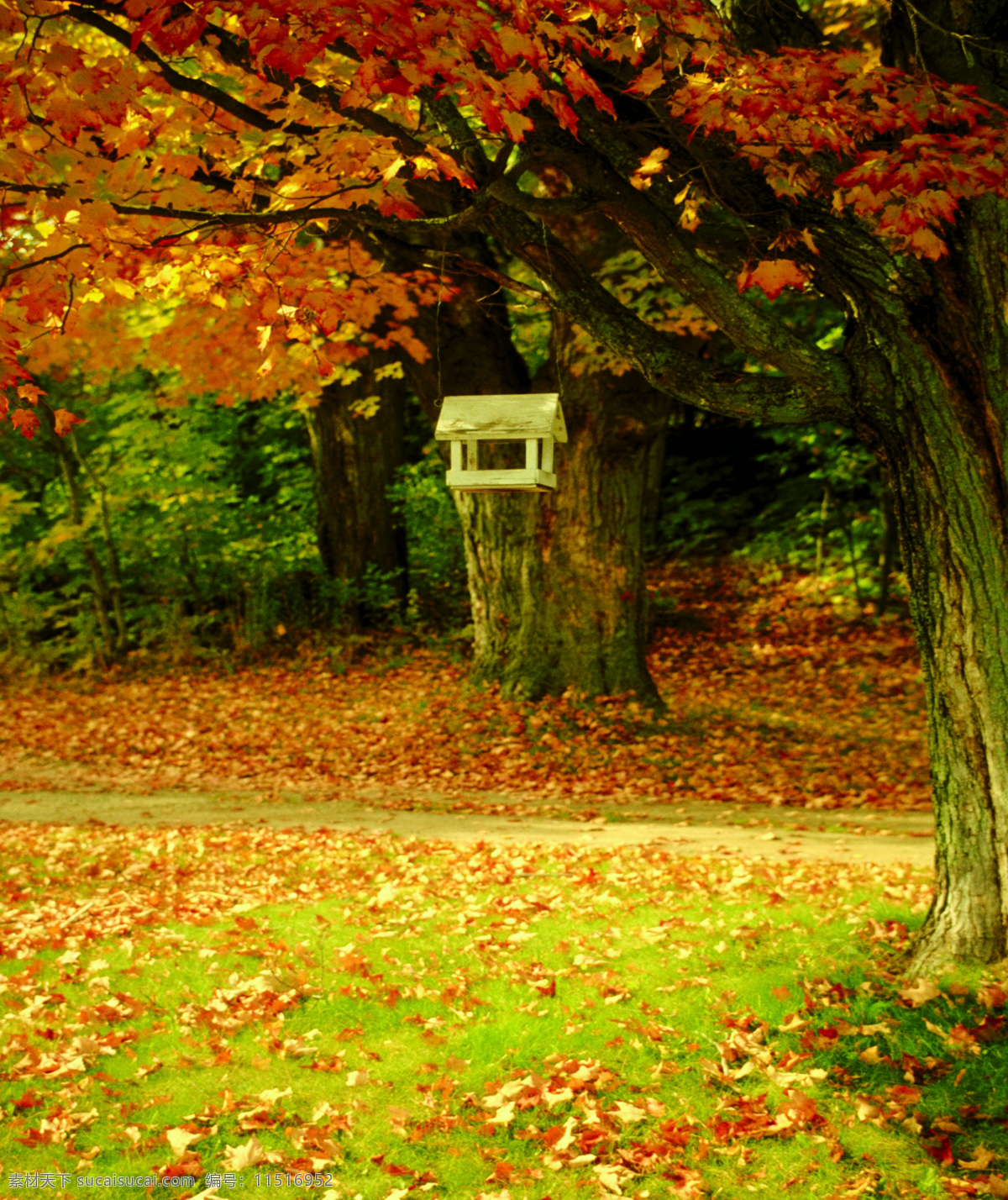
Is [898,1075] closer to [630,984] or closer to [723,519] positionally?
[630,984]

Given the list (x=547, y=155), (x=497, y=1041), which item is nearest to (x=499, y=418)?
(x=547, y=155)

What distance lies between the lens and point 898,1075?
423 cm

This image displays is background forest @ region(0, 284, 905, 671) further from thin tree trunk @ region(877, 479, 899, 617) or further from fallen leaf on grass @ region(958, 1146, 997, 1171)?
fallen leaf on grass @ region(958, 1146, 997, 1171)

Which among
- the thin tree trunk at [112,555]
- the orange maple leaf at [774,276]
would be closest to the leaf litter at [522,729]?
the thin tree trunk at [112,555]

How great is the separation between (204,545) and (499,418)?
1246 cm

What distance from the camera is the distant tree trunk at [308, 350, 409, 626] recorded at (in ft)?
57.0

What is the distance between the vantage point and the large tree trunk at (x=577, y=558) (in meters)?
11.4

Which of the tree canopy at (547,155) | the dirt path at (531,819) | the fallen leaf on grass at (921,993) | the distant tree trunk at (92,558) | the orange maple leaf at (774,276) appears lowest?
the dirt path at (531,819)

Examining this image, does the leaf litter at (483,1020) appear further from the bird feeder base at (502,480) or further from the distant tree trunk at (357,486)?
the distant tree trunk at (357,486)

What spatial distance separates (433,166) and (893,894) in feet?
15.8

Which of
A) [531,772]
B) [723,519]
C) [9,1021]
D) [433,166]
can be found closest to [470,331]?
[531,772]

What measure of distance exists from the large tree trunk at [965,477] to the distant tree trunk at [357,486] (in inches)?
523

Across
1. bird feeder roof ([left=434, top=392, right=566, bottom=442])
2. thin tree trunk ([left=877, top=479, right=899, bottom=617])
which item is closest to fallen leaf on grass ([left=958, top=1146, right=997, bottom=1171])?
bird feeder roof ([left=434, top=392, right=566, bottom=442])

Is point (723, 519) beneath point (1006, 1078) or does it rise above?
above
